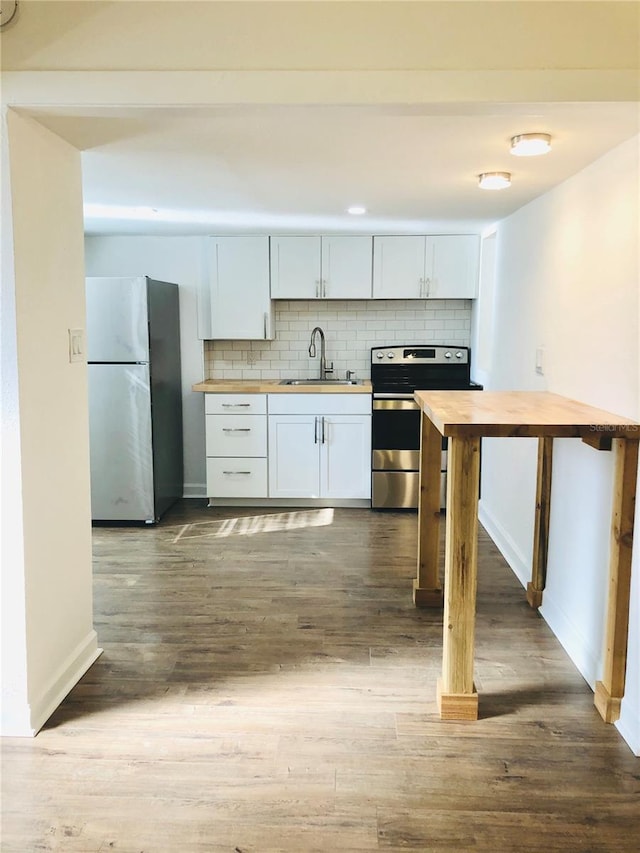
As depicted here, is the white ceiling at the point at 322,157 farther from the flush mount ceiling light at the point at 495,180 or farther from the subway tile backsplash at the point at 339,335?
the subway tile backsplash at the point at 339,335

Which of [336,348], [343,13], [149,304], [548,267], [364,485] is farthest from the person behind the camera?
[336,348]

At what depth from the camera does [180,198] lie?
147 inches

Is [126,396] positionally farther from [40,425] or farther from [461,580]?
[461,580]

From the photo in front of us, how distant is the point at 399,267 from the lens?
5.17m

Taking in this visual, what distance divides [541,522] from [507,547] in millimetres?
865

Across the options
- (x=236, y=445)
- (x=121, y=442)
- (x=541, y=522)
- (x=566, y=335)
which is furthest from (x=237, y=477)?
(x=566, y=335)

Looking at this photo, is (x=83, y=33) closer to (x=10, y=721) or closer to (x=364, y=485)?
(x=10, y=721)

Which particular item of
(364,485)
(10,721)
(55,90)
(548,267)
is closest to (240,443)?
(364,485)

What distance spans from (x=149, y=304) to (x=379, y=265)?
1.73 meters

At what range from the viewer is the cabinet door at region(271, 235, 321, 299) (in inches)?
203

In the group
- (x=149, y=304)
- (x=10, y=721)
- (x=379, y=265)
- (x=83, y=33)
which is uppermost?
(x=83, y=33)

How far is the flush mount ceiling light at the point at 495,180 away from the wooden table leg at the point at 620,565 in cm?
138

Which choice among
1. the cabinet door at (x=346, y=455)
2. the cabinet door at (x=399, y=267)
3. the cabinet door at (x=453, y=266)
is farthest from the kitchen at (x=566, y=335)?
the cabinet door at (x=346, y=455)

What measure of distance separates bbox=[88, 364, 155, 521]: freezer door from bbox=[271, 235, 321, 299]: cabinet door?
1.28m
